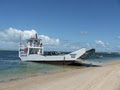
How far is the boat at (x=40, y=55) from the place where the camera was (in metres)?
41.3

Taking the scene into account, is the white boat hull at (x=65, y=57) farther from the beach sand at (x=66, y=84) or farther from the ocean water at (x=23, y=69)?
the beach sand at (x=66, y=84)

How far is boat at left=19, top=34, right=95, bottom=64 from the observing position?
41.3 meters

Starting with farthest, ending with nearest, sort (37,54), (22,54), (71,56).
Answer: (22,54), (37,54), (71,56)

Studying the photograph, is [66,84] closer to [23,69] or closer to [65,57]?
[23,69]

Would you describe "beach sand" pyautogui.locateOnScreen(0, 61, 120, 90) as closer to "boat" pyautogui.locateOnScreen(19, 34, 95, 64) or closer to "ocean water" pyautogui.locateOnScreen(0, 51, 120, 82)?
"ocean water" pyautogui.locateOnScreen(0, 51, 120, 82)

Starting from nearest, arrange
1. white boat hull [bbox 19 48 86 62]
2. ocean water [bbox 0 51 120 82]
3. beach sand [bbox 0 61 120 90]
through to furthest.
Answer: beach sand [bbox 0 61 120 90]
ocean water [bbox 0 51 120 82]
white boat hull [bbox 19 48 86 62]

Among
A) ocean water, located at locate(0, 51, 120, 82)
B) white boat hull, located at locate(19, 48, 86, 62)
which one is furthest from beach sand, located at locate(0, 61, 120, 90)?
white boat hull, located at locate(19, 48, 86, 62)

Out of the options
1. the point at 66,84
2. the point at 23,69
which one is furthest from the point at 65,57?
the point at 66,84

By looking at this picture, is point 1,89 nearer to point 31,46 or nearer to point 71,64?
point 71,64

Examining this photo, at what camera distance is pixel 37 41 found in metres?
47.6

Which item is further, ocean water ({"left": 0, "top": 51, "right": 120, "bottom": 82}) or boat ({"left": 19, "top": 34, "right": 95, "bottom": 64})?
boat ({"left": 19, "top": 34, "right": 95, "bottom": 64})

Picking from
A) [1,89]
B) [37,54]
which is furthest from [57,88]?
[37,54]

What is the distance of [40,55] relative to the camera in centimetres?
4334

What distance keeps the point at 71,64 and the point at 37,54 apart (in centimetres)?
731
